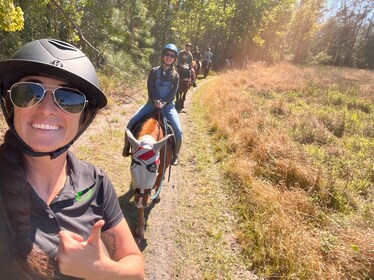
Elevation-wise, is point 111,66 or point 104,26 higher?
point 104,26

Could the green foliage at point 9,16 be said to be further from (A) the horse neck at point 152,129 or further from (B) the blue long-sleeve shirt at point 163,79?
(B) the blue long-sleeve shirt at point 163,79

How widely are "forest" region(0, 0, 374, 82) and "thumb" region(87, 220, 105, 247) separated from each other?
3704 millimetres

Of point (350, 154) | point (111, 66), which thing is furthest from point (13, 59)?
point (111, 66)

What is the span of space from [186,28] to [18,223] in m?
27.8

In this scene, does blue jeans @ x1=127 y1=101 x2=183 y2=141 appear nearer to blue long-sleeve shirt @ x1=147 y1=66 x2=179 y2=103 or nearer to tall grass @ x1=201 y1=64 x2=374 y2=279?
blue long-sleeve shirt @ x1=147 y1=66 x2=179 y2=103

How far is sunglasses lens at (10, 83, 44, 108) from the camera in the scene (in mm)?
1360

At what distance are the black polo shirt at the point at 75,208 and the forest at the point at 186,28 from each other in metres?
3.21

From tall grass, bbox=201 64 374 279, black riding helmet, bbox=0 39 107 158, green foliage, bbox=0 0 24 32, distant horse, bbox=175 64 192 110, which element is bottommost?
tall grass, bbox=201 64 374 279

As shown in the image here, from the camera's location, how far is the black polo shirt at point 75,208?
4.11ft

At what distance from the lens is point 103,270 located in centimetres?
116

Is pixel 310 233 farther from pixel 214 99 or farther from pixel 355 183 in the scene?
pixel 214 99

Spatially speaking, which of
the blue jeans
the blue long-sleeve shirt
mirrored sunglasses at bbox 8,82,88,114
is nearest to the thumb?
mirrored sunglasses at bbox 8,82,88,114

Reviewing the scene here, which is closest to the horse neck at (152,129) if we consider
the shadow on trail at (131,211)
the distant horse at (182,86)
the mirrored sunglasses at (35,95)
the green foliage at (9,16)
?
the shadow on trail at (131,211)

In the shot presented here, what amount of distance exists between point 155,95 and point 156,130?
1.45 m
